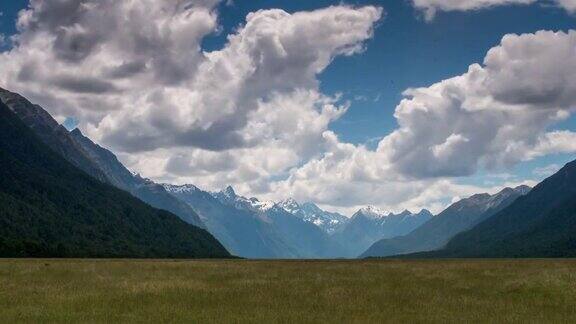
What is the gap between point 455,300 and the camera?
35.9 meters

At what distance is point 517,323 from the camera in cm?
2789

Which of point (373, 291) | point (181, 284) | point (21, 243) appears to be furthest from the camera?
point (21, 243)

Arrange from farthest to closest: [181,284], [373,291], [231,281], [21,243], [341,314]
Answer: [21,243] → [231,281] → [181,284] → [373,291] → [341,314]

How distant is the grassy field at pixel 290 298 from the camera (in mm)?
29109

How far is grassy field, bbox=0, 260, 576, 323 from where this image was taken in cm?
2911

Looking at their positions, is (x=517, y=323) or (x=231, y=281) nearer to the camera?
(x=517, y=323)

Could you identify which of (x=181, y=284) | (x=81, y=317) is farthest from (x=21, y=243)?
(x=81, y=317)

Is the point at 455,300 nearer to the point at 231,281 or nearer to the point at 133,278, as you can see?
the point at 231,281

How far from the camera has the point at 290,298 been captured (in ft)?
121

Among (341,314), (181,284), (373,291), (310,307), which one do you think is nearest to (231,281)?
(181,284)

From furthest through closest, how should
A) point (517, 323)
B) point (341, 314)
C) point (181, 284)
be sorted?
point (181, 284), point (341, 314), point (517, 323)

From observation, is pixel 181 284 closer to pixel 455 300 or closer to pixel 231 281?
pixel 231 281

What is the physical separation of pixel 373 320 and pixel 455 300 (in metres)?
9.92

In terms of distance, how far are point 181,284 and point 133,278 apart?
7791mm
